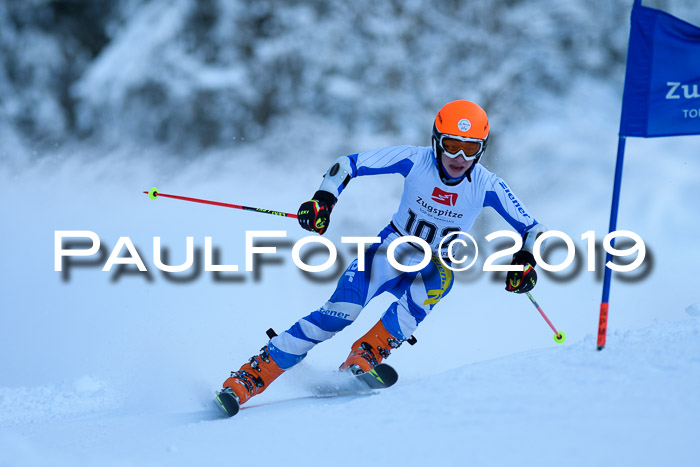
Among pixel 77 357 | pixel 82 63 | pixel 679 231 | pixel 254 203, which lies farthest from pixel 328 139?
pixel 77 357

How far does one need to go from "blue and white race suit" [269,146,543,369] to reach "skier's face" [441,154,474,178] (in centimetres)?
7

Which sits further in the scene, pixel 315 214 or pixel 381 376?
pixel 381 376

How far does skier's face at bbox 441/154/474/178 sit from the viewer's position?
4191 millimetres

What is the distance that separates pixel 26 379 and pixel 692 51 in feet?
22.8

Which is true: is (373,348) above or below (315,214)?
below

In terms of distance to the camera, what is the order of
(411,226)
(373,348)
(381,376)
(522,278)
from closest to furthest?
(522,278) → (381,376) → (411,226) → (373,348)

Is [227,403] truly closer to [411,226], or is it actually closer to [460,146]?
[411,226]

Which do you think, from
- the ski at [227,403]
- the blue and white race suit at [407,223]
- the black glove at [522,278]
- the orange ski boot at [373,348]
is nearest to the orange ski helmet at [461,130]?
the blue and white race suit at [407,223]

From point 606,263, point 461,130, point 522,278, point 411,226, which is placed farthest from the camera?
point 411,226

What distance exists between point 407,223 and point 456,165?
0.50 meters

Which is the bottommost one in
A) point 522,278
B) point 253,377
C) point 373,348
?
point 253,377

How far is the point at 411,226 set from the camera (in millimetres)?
4480

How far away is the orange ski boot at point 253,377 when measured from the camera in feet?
14.1

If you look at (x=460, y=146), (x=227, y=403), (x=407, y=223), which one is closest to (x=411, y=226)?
(x=407, y=223)
